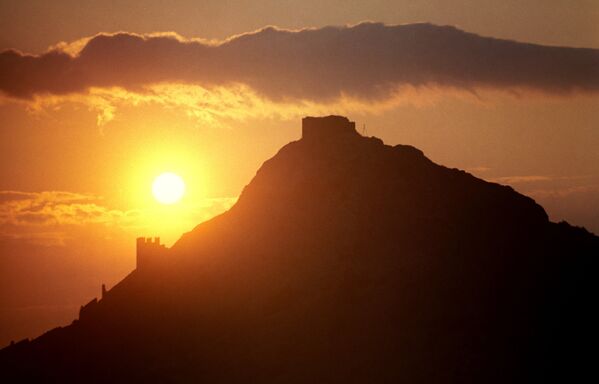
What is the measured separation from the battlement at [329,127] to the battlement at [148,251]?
27.9 metres

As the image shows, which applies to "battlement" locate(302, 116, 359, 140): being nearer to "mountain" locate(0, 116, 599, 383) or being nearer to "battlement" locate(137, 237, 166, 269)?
"mountain" locate(0, 116, 599, 383)

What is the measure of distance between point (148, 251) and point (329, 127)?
32.1 m

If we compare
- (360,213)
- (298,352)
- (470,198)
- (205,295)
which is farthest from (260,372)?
(470,198)

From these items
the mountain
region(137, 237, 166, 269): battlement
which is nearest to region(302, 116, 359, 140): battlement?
the mountain

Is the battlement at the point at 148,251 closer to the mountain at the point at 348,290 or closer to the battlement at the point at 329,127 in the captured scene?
the mountain at the point at 348,290

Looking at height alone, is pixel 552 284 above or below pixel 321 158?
below

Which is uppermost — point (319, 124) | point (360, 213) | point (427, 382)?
point (319, 124)

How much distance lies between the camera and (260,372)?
513 ft

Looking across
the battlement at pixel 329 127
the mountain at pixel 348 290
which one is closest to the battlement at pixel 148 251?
the mountain at pixel 348 290

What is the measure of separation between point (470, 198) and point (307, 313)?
105 ft

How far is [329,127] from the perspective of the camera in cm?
17862

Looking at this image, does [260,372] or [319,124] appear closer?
[260,372]

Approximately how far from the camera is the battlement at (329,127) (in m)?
178

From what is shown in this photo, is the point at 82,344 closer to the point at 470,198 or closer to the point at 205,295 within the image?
the point at 205,295
